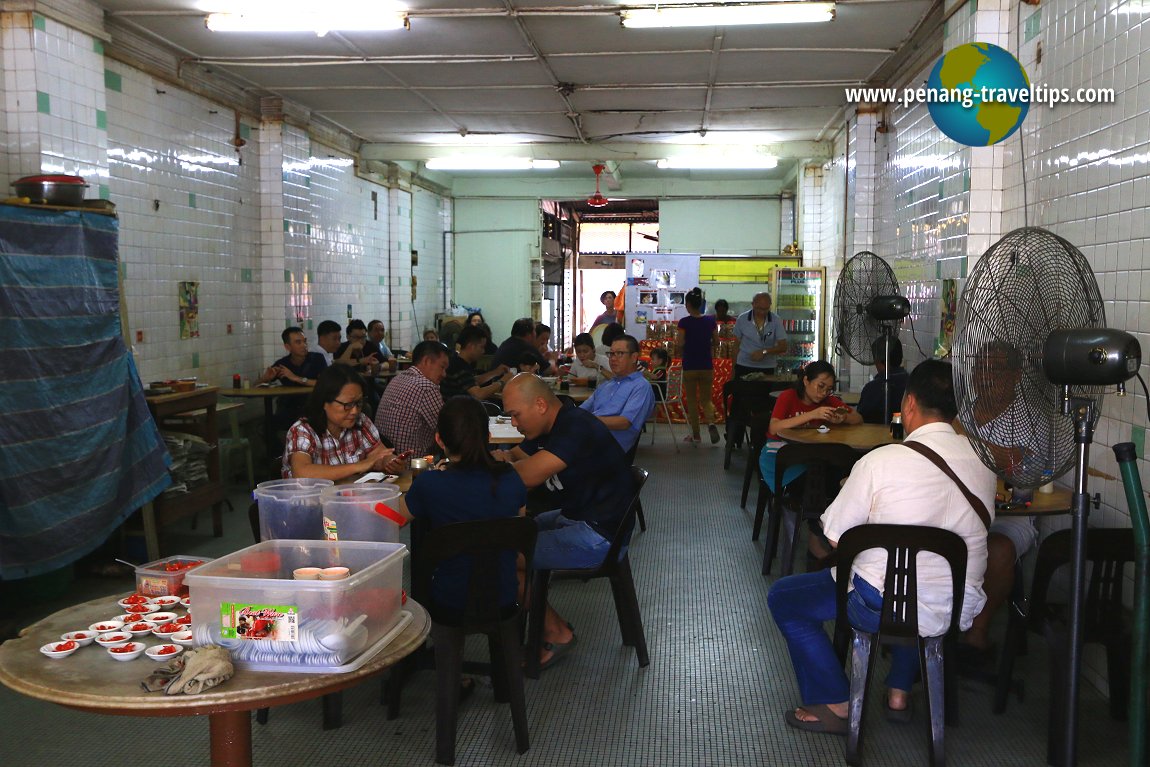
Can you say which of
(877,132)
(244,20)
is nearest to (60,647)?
(244,20)

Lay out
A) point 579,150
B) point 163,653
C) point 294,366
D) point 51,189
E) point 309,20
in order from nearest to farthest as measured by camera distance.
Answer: point 163,653
point 51,189
point 309,20
point 294,366
point 579,150

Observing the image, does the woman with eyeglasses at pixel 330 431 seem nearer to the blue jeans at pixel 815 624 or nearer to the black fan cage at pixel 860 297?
the blue jeans at pixel 815 624

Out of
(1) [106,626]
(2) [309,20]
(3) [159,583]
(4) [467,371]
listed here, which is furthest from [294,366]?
(1) [106,626]

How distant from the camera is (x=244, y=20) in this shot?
6.20 metres

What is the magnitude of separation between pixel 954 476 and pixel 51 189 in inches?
176

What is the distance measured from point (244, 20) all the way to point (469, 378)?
3.02 m

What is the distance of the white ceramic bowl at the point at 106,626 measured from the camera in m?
2.26

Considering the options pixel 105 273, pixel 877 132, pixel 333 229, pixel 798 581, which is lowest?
pixel 798 581

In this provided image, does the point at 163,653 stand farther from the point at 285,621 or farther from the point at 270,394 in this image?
the point at 270,394

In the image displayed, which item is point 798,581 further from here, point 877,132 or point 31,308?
point 877,132

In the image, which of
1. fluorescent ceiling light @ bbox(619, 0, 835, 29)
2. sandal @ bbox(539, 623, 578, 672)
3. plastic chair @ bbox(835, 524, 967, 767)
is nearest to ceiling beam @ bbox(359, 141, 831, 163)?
fluorescent ceiling light @ bbox(619, 0, 835, 29)

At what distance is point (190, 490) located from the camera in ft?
19.0

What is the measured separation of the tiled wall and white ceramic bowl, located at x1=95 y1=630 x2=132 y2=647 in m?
4.15

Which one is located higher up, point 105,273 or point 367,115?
point 367,115
